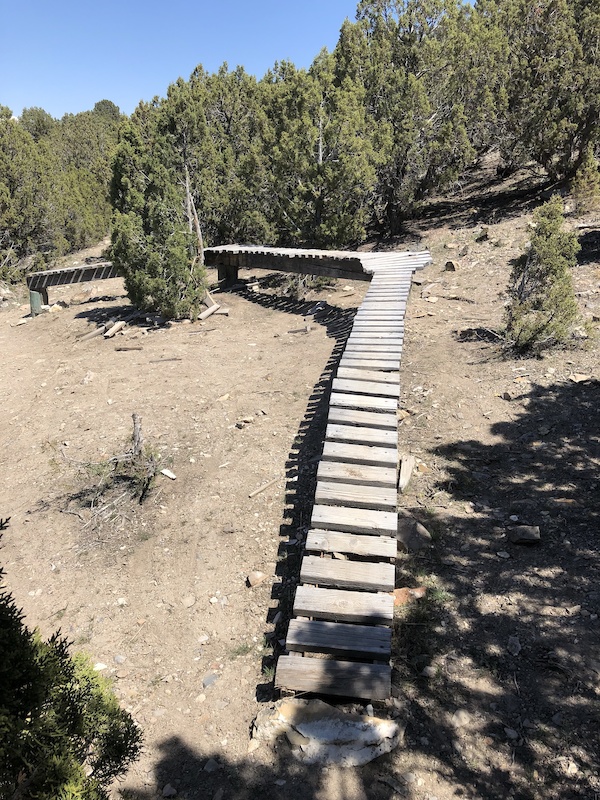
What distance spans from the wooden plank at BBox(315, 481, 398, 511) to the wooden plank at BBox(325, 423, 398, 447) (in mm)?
855

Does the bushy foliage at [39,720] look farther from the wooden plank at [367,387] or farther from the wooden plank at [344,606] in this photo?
the wooden plank at [367,387]

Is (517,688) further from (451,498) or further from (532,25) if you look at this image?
(532,25)

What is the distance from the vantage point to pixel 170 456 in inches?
293

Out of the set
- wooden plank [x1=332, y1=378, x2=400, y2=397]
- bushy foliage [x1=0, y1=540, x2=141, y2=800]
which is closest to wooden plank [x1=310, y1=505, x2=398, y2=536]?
A: wooden plank [x1=332, y1=378, x2=400, y2=397]

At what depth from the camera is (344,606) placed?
14.4 ft

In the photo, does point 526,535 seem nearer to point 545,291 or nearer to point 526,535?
point 526,535

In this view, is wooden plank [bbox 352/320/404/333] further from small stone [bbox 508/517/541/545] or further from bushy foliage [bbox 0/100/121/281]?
bushy foliage [bbox 0/100/121/281]

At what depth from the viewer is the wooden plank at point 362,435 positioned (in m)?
6.41

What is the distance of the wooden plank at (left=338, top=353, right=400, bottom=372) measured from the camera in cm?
820

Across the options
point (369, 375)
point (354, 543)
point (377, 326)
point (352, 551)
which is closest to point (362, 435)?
point (369, 375)

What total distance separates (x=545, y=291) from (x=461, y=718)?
7.89m

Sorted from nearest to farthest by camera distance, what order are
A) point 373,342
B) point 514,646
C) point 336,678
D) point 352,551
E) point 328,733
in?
point 328,733, point 336,678, point 514,646, point 352,551, point 373,342

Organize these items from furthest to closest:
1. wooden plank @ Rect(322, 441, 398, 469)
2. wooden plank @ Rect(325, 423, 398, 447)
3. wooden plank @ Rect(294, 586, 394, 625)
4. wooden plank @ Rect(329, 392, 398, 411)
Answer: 1. wooden plank @ Rect(329, 392, 398, 411)
2. wooden plank @ Rect(325, 423, 398, 447)
3. wooden plank @ Rect(322, 441, 398, 469)
4. wooden plank @ Rect(294, 586, 394, 625)

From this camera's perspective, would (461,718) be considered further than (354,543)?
No
